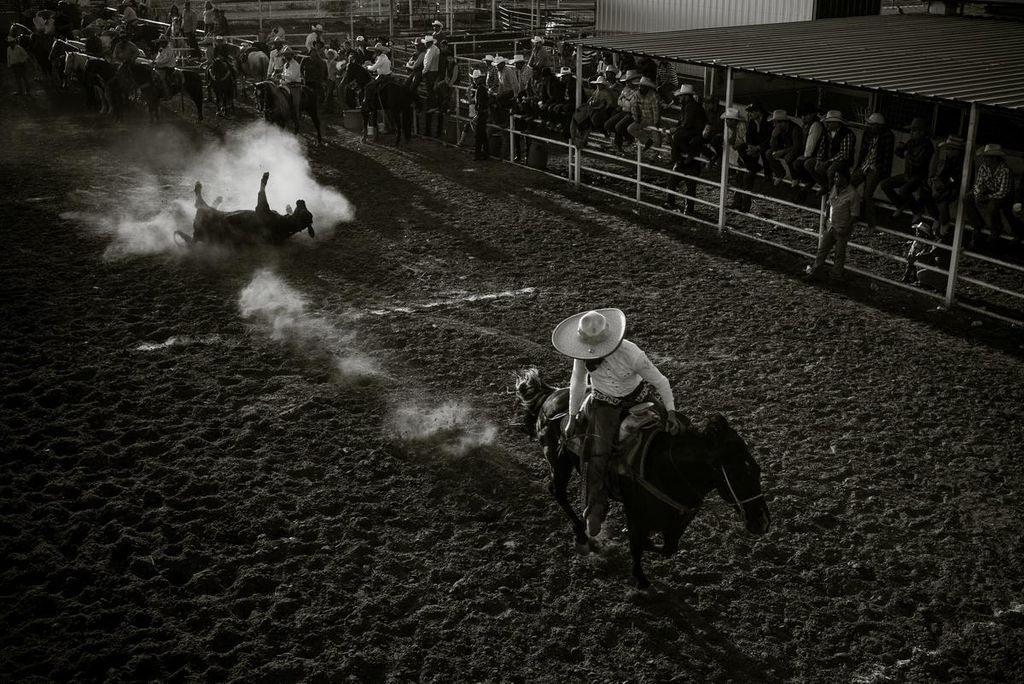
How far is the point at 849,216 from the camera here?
12250mm

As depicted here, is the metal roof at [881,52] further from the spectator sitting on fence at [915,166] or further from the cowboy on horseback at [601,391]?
the cowboy on horseback at [601,391]

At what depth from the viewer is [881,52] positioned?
14602 mm

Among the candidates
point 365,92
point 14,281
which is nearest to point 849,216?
point 14,281

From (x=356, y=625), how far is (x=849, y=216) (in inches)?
346

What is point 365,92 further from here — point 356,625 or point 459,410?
point 356,625

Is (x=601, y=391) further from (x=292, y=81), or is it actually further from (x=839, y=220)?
(x=292, y=81)

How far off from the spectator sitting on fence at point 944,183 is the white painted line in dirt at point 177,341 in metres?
9.01

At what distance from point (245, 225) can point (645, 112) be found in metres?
6.87

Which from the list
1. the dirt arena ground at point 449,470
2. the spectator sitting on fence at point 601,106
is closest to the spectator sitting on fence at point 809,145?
the dirt arena ground at point 449,470

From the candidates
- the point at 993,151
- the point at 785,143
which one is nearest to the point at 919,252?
the point at 993,151

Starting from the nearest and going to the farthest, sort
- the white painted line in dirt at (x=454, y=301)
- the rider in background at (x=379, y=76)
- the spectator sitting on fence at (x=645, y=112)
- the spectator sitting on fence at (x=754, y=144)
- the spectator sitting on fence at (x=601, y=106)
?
1. the white painted line in dirt at (x=454, y=301)
2. the spectator sitting on fence at (x=754, y=144)
3. the spectator sitting on fence at (x=645, y=112)
4. the spectator sitting on fence at (x=601, y=106)
5. the rider in background at (x=379, y=76)

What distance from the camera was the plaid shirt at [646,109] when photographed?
15961 millimetres

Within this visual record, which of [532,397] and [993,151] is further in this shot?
[993,151]

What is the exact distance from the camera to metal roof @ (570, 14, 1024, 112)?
11.6 m
